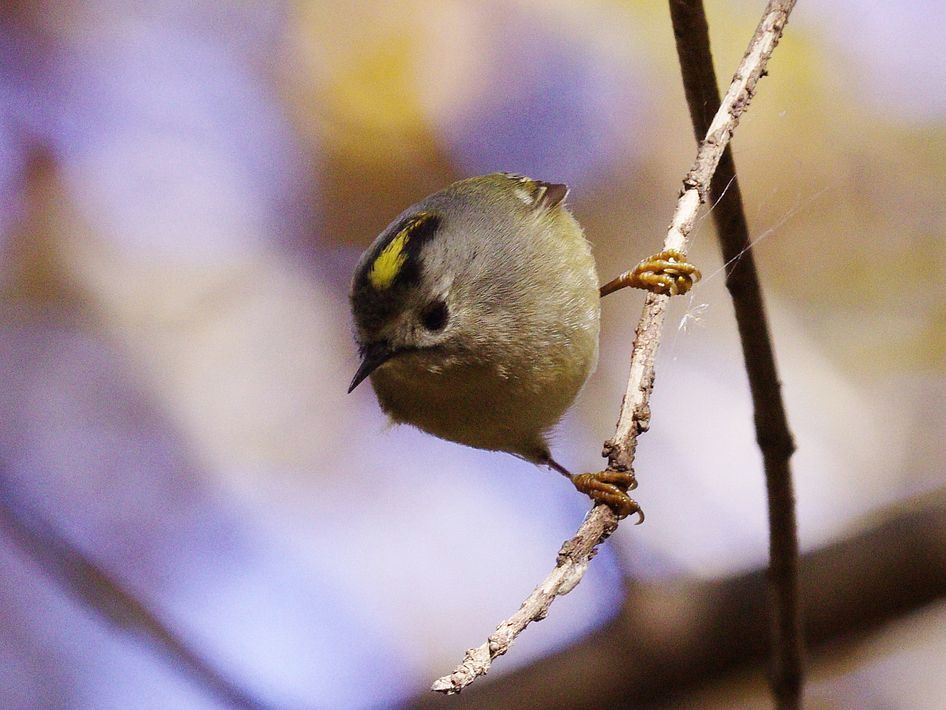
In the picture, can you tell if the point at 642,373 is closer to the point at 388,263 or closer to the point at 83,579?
the point at 388,263

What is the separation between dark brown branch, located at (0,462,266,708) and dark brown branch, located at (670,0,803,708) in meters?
0.90

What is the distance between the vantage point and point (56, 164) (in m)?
1.43

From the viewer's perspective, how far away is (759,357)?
0.89 metres

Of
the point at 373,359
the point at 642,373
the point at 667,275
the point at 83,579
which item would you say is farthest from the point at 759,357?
the point at 83,579

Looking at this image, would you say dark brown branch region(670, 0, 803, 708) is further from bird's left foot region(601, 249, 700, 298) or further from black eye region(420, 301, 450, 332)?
black eye region(420, 301, 450, 332)

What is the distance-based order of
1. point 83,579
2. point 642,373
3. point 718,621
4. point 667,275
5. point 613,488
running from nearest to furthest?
point 642,373 < point 613,488 < point 667,275 < point 718,621 < point 83,579

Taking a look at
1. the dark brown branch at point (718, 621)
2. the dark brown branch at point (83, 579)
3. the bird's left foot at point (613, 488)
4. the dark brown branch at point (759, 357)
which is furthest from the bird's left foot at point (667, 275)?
the dark brown branch at point (83, 579)

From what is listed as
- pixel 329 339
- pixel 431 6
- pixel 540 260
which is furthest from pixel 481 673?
pixel 431 6

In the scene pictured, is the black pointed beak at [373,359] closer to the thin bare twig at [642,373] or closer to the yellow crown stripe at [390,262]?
the yellow crown stripe at [390,262]

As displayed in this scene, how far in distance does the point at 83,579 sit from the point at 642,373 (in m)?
1.27

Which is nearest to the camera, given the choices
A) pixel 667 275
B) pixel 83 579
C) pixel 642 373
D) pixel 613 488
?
pixel 642 373

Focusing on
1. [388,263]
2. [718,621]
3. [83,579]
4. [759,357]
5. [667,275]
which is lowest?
[718,621]

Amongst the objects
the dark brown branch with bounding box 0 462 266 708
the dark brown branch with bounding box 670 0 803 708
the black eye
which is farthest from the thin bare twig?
the dark brown branch with bounding box 0 462 266 708

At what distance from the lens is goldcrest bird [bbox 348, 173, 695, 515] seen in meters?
1.00
